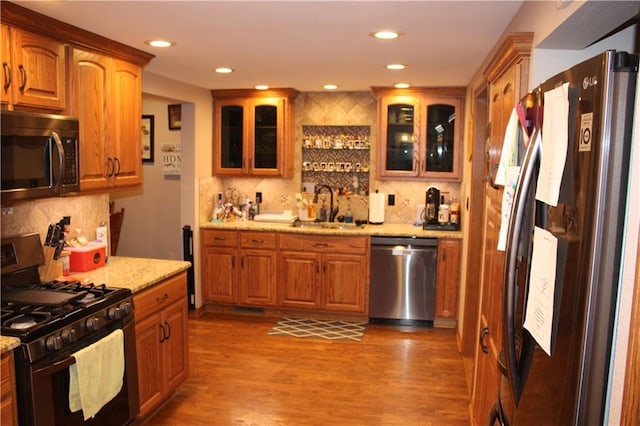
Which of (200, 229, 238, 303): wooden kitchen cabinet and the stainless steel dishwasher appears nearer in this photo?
the stainless steel dishwasher

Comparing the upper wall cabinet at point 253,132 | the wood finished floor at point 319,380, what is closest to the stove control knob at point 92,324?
the wood finished floor at point 319,380

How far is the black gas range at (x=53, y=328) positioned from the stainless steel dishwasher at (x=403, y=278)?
8.38ft

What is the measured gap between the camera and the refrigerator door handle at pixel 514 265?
1.25 m

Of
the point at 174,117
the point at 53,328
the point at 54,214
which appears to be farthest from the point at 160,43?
the point at 174,117

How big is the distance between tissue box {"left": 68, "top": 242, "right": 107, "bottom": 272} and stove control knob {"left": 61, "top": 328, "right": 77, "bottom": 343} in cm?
94

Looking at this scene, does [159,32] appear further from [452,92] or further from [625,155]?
[452,92]

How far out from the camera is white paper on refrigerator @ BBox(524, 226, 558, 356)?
115cm

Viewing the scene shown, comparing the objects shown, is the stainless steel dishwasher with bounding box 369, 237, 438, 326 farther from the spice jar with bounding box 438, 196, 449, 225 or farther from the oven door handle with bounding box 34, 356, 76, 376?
the oven door handle with bounding box 34, 356, 76, 376

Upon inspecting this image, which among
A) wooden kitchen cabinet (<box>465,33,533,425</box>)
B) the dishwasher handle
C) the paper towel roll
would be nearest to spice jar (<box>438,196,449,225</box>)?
the dishwasher handle

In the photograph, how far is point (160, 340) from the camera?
3.06 meters

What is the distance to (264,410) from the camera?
324 centimetres

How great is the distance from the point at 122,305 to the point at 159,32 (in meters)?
1.53

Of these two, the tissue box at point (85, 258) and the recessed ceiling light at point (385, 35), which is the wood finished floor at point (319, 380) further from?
the recessed ceiling light at point (385, 35)

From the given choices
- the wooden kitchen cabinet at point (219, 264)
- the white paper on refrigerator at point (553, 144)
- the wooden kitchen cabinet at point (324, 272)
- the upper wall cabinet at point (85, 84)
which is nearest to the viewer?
the white paper on refrigerator at point (553, 144)
